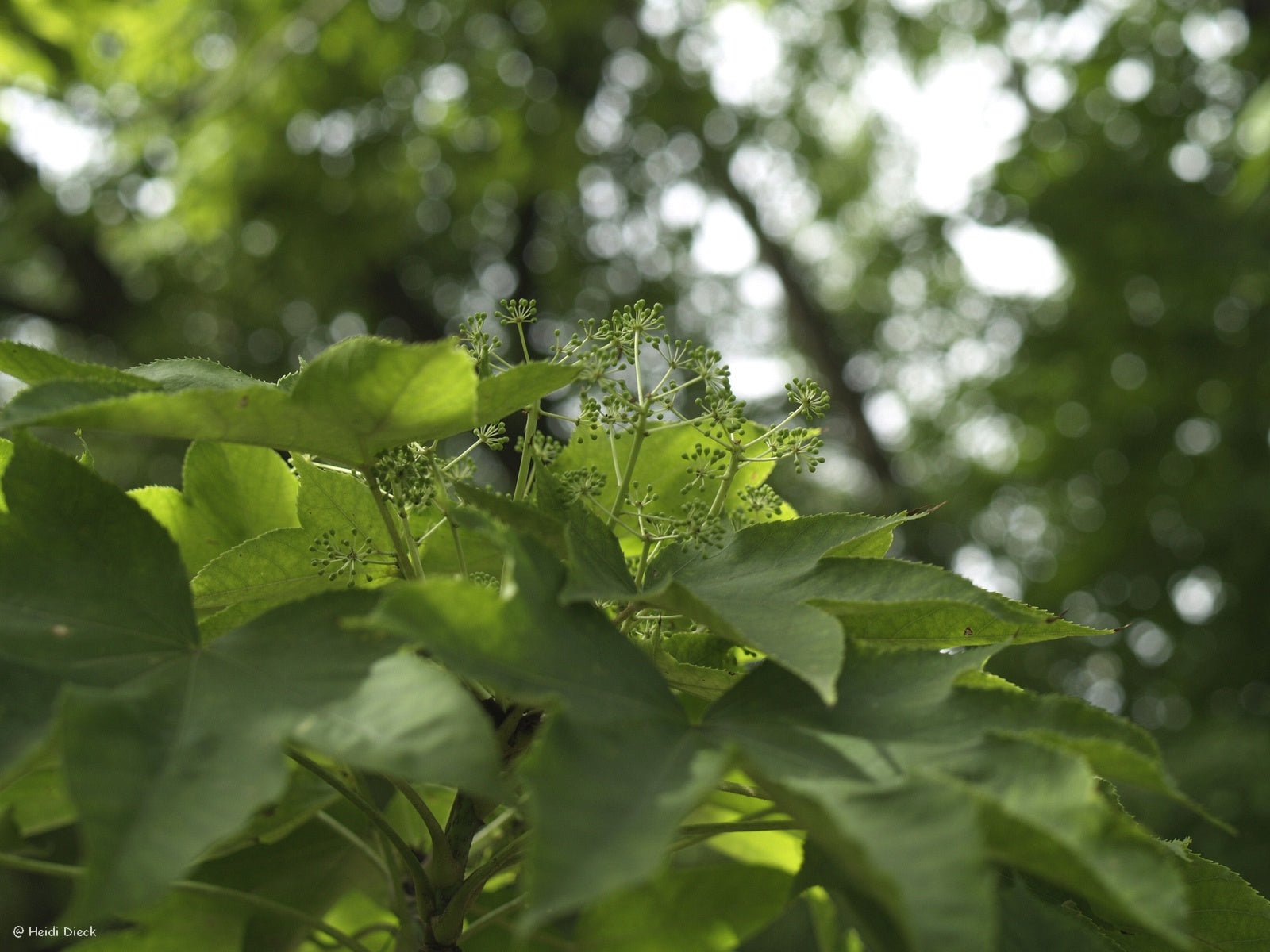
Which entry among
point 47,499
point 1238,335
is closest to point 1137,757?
point 47,499

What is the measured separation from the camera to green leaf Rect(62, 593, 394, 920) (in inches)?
18.3

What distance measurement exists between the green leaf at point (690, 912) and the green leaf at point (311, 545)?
388 mm

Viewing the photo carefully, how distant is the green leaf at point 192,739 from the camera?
466 mm

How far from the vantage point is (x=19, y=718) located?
547 millimetres

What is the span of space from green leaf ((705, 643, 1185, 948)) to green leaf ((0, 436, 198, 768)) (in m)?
0.34

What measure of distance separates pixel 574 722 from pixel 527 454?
0.31 m

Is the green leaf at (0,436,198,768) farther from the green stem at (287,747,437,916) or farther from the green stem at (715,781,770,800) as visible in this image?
the green stem at (715,781,770,800)

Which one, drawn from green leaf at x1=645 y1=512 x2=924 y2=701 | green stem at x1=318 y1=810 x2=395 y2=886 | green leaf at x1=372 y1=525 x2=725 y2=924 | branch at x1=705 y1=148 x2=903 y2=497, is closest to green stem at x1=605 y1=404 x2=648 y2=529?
green leaf at x1=645 y1=512 x2=924 y2=701

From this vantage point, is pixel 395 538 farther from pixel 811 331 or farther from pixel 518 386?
pixel 811 331

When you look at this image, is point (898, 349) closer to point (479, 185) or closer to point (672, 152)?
point (672, 152)

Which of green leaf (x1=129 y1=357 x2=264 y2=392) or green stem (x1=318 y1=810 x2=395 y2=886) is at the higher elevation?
green leaf (x1=129 y1=357 x2=264 y2=392)

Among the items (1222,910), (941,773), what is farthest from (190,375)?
(1222,910)

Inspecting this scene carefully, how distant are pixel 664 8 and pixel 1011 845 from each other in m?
8.90

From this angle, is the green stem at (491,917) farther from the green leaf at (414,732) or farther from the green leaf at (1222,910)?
the green leaf at (1222,910)
